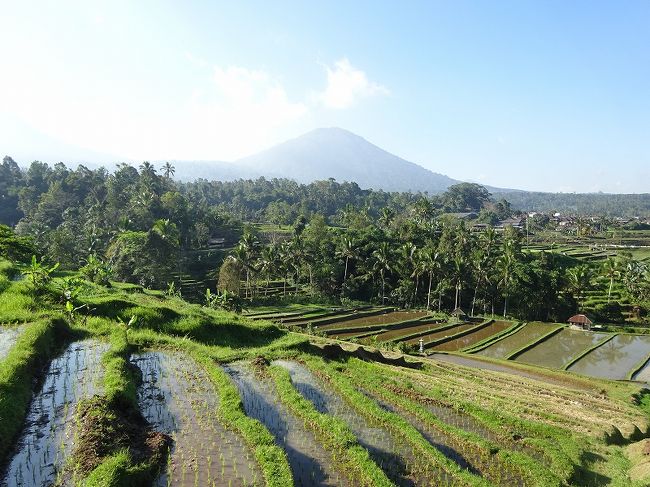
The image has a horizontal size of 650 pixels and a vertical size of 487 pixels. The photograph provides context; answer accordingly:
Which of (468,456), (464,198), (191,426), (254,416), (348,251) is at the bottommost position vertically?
(468,456)

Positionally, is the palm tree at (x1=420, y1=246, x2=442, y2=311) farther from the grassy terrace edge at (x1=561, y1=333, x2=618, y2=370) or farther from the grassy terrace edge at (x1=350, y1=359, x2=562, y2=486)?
the grassy terrace edge at (x1=350, y1=359, x2=562, y2=486)

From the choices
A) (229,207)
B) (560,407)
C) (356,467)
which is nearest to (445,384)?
(560,407)

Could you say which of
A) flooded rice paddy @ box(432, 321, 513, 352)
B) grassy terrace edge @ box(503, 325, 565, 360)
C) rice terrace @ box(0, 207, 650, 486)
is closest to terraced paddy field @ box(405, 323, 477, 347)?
flooded rice paddy @ box(432, 321, 513, 352)

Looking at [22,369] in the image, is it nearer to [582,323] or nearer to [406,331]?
[406,331]

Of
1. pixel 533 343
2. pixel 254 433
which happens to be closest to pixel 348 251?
pixel 533 343

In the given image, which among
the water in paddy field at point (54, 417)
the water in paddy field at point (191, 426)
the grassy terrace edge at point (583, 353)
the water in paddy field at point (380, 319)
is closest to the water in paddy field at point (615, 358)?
the grassy terrace edge at point (583, 353)

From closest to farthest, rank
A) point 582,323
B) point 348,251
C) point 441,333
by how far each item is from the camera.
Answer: point 441,333
point 582,323
point 348,251
